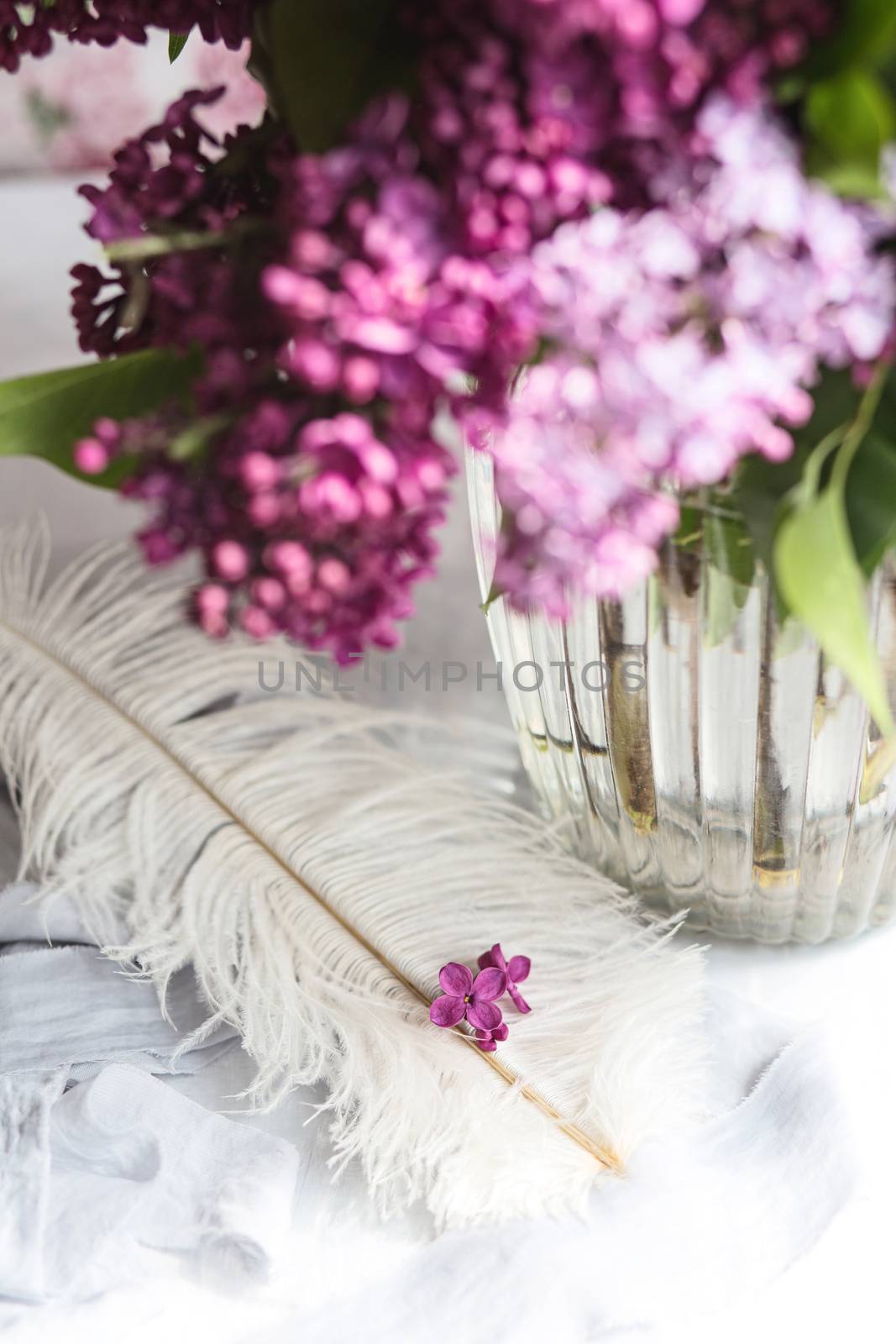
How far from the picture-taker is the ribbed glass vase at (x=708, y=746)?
40cm

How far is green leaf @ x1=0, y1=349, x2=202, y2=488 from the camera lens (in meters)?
0.35

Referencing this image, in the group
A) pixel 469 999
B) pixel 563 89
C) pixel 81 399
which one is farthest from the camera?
pixel 469 999

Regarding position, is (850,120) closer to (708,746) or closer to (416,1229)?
(708,746)

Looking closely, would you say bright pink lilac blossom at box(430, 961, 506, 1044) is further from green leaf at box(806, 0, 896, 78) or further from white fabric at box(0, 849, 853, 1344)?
green leaf at box(806, 0, 896, 78)

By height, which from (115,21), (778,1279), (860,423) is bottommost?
(778,1279)

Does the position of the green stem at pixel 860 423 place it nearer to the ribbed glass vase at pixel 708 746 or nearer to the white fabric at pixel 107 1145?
the ribbed glass vase at pixel 708 746

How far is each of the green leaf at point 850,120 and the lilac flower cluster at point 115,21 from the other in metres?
0.15

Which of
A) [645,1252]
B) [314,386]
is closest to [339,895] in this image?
[645,1252]

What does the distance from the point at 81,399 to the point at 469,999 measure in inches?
9.7

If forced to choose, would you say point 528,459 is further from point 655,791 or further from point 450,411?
point 655,791

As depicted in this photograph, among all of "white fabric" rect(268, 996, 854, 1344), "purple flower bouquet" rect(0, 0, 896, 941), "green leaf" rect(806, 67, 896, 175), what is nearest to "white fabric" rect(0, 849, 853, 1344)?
"white fabric" rect(268, 996, 854, 1344)

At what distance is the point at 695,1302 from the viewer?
38 cm

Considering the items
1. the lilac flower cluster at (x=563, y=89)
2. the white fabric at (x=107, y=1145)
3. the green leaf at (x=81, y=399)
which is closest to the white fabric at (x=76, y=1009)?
the white fabric at (x=107, y=1145)

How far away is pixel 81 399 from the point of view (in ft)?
1.16
